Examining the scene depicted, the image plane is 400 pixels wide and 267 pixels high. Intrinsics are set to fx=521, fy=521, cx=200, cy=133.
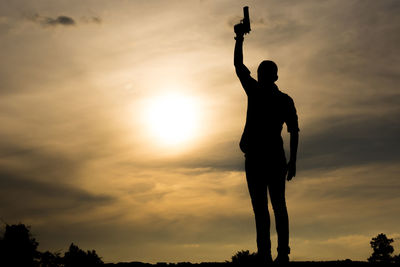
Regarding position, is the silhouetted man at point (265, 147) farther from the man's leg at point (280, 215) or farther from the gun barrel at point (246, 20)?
the gun barrel at point (246, 20)

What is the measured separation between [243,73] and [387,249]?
6489 centimetres

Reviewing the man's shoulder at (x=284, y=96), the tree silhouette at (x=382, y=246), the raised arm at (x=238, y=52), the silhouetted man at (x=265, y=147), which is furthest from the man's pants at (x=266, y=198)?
the tree silhouette at (x=382, y=246)

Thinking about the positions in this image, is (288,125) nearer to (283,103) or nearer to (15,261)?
(283,103)

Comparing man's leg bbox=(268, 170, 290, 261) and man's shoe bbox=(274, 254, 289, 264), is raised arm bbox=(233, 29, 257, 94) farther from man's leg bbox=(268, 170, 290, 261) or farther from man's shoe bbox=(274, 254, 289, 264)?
man's shoe bbox=(274, 254, 289, 264)

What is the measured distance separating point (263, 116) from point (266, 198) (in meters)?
1.44

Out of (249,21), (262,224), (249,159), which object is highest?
(249,21)

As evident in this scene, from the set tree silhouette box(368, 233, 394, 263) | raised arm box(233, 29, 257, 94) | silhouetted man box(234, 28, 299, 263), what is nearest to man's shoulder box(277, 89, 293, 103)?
silhouetted man box(234, 28, 299, 263)

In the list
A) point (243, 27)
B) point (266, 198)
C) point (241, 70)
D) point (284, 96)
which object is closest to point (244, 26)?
point (243, 27)

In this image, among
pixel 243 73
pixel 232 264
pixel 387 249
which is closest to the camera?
pixel 243 73

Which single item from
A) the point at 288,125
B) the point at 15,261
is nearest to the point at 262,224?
the point at 288,125

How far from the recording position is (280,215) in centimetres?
903

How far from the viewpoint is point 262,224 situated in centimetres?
912

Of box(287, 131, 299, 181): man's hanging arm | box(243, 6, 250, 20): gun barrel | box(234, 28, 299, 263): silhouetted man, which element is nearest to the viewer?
box(234, 28, 299, 263): silhouetted man

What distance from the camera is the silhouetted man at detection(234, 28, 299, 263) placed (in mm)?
9008
